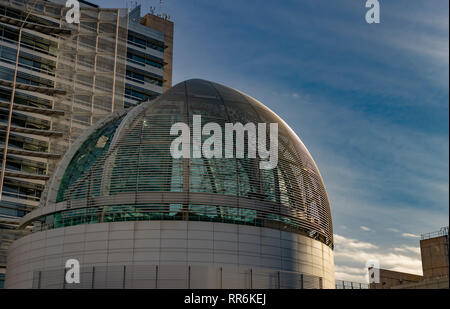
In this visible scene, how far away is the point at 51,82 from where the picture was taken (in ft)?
273

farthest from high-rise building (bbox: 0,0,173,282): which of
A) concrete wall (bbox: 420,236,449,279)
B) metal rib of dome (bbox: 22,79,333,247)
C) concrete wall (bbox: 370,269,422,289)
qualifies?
concrete wall (bbox: 420,236,449,279)

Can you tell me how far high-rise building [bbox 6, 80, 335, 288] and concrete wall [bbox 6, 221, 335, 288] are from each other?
2.1 inches

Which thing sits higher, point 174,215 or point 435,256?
point 174,215

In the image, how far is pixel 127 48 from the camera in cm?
9438

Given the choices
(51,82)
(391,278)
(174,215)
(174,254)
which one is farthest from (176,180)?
(51,82)

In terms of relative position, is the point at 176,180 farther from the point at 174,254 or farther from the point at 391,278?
the point at 391,278

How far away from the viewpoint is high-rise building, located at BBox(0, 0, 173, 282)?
74750mm

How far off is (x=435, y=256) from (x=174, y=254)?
14838 millimetres

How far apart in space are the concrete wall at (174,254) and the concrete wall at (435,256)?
672 cm

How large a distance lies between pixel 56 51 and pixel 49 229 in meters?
52.5

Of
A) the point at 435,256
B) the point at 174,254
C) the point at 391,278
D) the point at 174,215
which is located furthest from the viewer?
the point at 391,278

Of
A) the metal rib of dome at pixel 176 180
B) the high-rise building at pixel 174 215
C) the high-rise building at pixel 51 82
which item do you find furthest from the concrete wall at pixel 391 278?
the high-rise building at pixel 51 82
